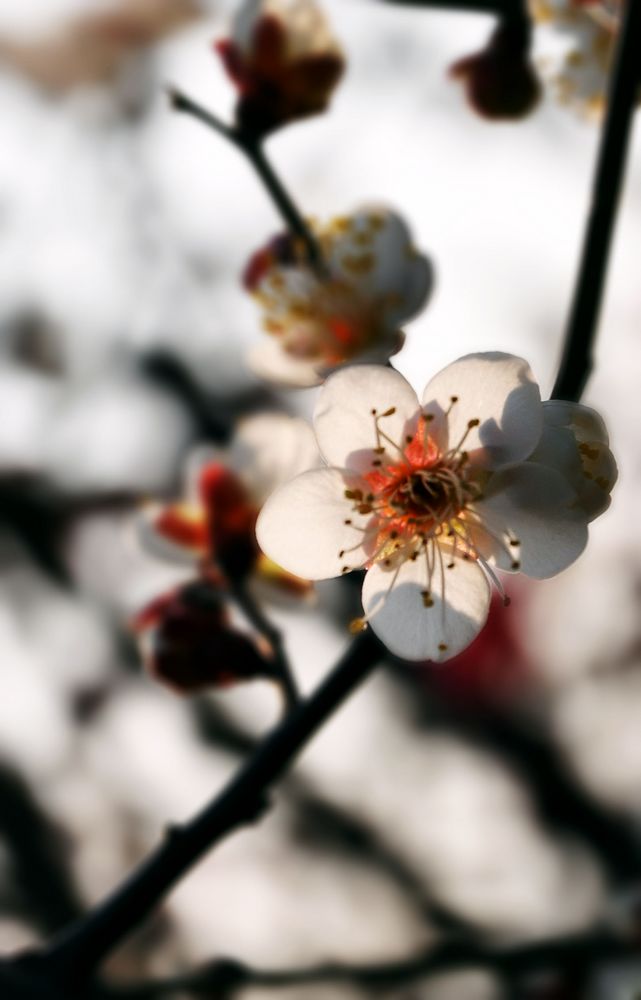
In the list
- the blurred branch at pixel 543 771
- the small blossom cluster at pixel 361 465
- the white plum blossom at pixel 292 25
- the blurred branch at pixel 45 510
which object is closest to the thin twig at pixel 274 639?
Result: the small blossom cluster at pixel 361 465

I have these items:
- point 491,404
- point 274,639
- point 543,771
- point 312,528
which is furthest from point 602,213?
point 543,771

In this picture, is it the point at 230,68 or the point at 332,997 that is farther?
the point at 332,997

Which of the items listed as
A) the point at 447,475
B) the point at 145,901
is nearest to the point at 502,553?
the point at 447,475

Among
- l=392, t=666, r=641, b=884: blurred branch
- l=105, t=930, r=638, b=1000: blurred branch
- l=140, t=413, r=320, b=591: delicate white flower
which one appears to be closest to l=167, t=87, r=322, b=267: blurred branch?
l=140, t=413, r=320, b=591: delicate white flower

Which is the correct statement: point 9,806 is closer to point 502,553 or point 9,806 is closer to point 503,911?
point 503,911

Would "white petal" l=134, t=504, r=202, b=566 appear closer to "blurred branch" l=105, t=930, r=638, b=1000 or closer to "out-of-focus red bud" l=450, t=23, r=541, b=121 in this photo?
"blurred branch" l=105, t=930, r=638, b=1000

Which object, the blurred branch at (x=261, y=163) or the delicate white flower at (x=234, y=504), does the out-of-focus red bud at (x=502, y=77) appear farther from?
the delicate white flower at (x=234, y=504)

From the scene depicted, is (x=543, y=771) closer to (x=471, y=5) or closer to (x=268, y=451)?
(x=268, y=451)
